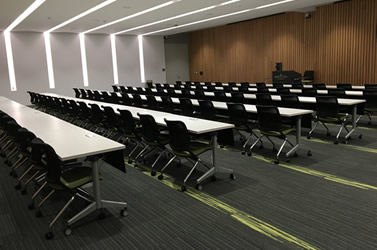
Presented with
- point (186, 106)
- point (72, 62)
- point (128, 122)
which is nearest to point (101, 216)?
point (128, 122)

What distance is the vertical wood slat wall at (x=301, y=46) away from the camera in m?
11.8

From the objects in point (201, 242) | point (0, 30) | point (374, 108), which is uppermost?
point (0, 30)

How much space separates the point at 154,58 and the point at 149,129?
570 inches

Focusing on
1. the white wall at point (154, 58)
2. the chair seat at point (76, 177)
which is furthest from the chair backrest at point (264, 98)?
the white wall at point (154, 58)

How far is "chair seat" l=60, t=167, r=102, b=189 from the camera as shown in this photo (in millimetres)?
3357

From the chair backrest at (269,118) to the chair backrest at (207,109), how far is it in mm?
1239

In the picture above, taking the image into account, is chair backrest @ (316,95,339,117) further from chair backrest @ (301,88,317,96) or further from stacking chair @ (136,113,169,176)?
stacking chair @ (136,113,169,176)

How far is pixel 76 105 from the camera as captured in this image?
8031mm

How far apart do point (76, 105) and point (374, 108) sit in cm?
707

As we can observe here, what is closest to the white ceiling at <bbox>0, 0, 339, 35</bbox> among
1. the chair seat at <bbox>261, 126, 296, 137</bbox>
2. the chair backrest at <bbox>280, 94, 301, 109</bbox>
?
the chair backrest at <bbox>280, 94, 301, 109</bbox>

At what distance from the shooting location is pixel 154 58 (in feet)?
61.8

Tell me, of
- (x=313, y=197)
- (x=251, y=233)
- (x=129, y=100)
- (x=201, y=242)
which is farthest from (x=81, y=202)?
(x=129, y=100)

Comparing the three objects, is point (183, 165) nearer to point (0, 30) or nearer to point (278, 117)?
point (278, 117)

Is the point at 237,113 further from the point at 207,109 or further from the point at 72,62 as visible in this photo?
the point at 72,62
